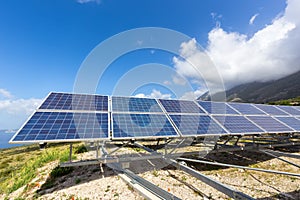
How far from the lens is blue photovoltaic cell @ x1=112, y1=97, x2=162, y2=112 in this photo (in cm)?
1020

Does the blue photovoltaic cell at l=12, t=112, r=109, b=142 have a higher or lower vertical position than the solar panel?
lower

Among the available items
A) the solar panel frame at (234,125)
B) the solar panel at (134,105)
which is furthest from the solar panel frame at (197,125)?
the solar panel at (134,105)

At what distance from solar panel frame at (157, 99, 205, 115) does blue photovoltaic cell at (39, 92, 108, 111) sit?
420 cm

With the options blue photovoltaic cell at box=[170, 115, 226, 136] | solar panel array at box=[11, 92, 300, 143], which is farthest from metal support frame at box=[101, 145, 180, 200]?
blue photovoltaic cell at box=[170, 115, 226, 136]

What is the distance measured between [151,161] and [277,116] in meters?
12.0

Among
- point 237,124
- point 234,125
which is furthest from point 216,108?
point 234,125

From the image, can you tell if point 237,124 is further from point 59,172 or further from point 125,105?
point 59,172

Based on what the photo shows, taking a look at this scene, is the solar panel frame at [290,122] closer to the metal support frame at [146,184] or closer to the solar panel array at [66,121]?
the metal support frame at [146,184]

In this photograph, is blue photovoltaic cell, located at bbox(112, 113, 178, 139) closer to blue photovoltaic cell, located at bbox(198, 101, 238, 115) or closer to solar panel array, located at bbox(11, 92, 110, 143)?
solar panel array, located at bbox(11, 92, 110, 143)

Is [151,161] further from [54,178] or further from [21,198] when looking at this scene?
[21,198]

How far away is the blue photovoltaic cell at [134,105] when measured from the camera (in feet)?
33.5

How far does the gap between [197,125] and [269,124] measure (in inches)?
250

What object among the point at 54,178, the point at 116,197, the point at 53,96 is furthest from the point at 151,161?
the point at 53,96

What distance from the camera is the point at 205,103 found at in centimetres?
1434
